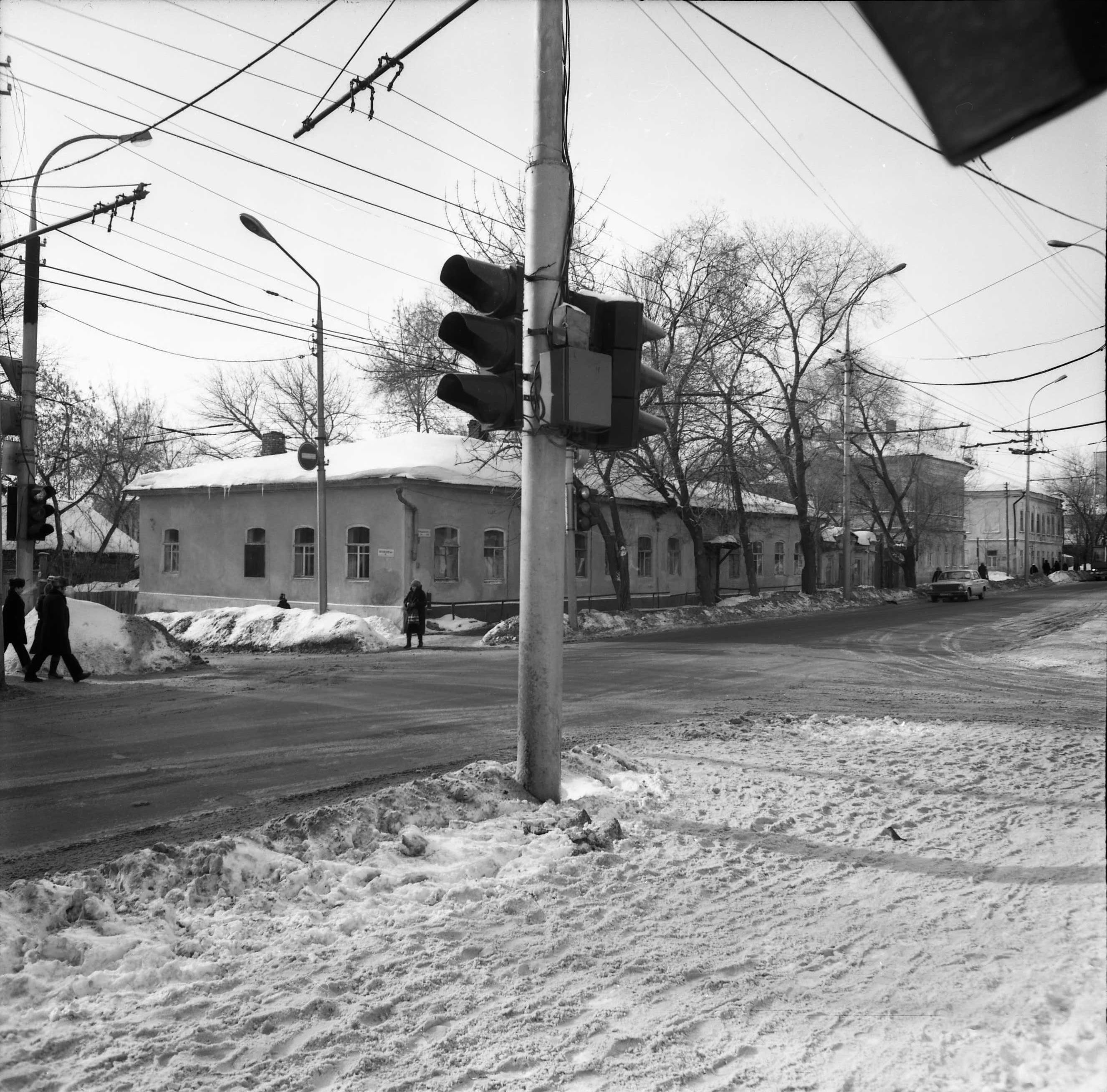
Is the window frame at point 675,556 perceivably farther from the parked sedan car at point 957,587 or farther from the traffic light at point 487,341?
the traffic light at point 487,341

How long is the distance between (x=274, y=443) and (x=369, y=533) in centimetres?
1167

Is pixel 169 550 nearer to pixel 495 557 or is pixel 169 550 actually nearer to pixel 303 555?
pixel 303 555

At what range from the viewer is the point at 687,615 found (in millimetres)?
28312

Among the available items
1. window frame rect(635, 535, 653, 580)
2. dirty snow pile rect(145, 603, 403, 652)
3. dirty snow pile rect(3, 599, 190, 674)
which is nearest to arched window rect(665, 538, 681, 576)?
window frame rect(635, 535, 653, 580)

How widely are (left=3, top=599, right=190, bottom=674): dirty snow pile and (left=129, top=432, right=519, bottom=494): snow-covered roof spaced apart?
10290 millimetres

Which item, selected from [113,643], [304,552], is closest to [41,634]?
[113,643]

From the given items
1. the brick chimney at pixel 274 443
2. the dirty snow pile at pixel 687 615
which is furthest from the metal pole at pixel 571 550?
the brick chimney at pixel 274 443

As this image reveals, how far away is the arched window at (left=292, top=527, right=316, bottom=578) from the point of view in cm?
2856

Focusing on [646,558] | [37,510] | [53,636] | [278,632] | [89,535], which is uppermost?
[89,535]

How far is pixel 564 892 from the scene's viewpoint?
4332 mm

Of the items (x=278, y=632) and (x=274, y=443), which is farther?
(x=274, y=443)

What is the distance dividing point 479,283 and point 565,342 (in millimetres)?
670

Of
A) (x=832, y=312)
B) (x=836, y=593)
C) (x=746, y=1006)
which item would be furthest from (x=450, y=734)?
(x=836, y=593)

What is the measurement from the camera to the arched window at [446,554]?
26906mm
